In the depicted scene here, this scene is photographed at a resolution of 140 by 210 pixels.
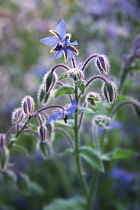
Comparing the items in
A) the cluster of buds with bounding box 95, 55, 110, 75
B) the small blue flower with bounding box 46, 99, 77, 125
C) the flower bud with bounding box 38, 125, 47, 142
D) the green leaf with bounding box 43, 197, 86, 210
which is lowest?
the green leaf with bounding box 43, 197, 86, 210

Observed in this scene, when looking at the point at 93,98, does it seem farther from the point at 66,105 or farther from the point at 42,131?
the point at 42,131

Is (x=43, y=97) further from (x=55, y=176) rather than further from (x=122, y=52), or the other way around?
(x=122, y=52)

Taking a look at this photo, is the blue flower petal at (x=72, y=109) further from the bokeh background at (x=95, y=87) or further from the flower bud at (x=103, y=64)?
the bokeh background at (x=95, y=87)

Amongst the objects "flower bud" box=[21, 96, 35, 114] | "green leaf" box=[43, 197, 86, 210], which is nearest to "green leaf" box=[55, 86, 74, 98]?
"flower bud" box=[21, 96, 35, 114]

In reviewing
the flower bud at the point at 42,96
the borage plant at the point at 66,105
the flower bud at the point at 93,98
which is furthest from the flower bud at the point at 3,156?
the flower bud at the point at 93,98

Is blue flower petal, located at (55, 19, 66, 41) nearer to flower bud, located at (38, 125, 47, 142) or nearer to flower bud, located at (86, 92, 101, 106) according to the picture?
flower bud, located at (86, 92, 101, 106)

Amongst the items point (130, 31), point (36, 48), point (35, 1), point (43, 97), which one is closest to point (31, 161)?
point (43, 97)

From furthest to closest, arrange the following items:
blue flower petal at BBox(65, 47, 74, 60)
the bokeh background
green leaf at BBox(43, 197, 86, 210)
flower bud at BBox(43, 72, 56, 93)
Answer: the bokeh background → green leaf at BBox(43, 197, 86, 210) → flower bud at BBox(43, 72, 56, 93) → blue flower petal at BBox(65, 47, 74, 60)

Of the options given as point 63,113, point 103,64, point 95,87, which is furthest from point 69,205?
point 95,87
